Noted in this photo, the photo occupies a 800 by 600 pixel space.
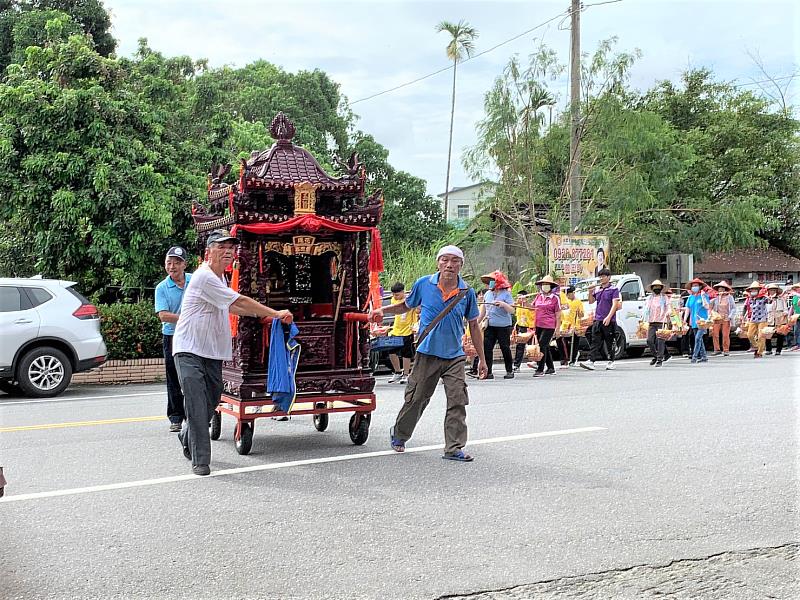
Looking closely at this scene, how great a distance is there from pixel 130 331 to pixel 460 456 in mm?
9694

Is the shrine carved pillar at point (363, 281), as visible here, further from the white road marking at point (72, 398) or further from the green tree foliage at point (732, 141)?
the green tree foliage at point (732, 141)

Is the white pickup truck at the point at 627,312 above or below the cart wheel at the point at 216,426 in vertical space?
above

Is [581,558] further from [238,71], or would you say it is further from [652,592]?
[238,71]

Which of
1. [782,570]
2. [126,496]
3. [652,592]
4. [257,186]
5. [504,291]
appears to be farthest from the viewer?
[504,291]

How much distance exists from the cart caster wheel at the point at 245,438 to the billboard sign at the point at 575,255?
1521cm

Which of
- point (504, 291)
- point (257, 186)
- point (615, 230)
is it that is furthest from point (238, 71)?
point (257, 186)

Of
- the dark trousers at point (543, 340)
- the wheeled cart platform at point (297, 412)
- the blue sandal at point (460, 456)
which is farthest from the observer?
the dark trousers at point (543, 340)

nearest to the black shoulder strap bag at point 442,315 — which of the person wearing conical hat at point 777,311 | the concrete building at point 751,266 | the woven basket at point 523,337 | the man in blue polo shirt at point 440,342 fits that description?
the man in blue polo shirt at point 440,342

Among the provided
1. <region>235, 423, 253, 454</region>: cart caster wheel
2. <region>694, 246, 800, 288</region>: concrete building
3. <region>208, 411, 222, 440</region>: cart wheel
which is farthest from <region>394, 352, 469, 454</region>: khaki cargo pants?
<region>694, 246, 800, 288</region>: concrete building

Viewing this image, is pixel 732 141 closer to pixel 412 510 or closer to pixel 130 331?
pixel 130 331

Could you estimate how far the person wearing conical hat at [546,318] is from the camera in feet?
54.4

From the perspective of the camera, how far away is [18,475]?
24.6 ft

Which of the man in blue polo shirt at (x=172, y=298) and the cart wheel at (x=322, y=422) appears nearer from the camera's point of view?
the man in blue polo shirt at (x=172, y=298)

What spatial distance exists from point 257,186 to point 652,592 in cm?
547
